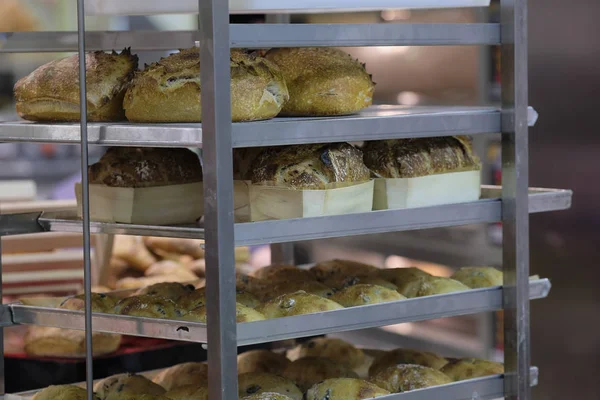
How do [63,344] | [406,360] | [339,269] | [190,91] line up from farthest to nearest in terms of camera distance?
[63,344] → [339,269] → [406,360] → [190,91]

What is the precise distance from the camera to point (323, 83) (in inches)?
88.4

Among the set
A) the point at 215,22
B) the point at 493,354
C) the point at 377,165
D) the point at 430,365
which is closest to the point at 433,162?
the point at 377,165

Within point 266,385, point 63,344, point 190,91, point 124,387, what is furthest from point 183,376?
point 190,91

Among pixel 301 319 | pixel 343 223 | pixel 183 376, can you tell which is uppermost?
pixel 343 223

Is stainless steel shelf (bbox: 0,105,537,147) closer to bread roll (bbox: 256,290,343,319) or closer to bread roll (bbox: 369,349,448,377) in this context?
bread roll (bbox: 256,290,343,319)

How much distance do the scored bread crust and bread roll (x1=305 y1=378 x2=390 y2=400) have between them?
658mm

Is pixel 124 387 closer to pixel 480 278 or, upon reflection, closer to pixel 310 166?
pixel 310 166

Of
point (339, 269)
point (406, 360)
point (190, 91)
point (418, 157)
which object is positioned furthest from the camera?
point (339, 269)

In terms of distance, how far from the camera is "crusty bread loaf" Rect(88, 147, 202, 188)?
230 centimetres

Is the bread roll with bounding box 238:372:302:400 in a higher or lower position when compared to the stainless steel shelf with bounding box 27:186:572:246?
lower

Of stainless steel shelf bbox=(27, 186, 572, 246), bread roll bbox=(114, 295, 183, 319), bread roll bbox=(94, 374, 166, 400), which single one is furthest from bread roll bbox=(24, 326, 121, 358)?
bread roll bbox=(114, 295, 183, 319)

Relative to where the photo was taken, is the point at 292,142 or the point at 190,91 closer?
the point at 292,142

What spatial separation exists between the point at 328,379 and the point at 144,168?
687mm

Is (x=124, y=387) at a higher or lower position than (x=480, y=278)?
lower
